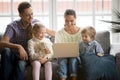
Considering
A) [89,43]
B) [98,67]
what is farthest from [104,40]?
[98,67]

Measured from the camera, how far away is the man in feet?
10.7

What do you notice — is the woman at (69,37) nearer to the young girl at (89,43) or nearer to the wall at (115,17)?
the young girl at (89,43)

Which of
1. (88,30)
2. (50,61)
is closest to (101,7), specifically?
(88,30)

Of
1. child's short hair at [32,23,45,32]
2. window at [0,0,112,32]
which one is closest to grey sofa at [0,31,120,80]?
child's short hair at [32,23,45,32]

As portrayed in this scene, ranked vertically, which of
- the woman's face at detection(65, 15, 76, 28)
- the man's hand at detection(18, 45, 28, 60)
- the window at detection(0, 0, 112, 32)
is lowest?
the man's hand at detection(18, 45, 28, 60)

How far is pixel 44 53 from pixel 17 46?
12.7 inches

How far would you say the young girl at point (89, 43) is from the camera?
3.44 m

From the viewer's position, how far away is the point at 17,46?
3.37m

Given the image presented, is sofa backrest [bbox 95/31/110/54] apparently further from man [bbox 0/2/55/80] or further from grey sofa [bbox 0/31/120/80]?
man [bbox 0/2/55/80]

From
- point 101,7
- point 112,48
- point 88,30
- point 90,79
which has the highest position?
point 101,7

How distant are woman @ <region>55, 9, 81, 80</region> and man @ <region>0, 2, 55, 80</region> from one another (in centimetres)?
16

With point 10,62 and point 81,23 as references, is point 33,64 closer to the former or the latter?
point 10,62

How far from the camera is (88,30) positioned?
343cm

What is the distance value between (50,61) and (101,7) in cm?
147
